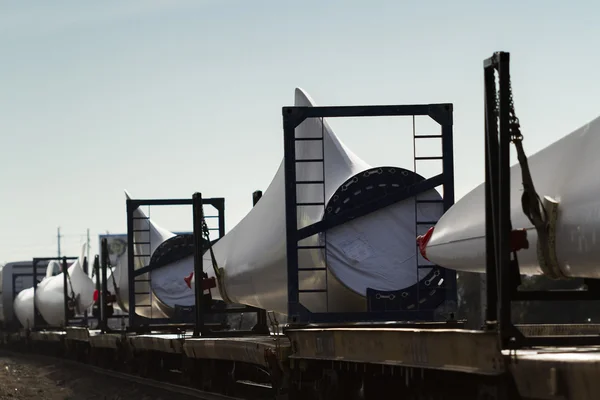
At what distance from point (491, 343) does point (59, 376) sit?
98.8ft

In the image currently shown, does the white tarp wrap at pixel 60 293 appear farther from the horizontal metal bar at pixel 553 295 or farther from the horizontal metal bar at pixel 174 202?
the horizontal metal bar at pixel 553 295

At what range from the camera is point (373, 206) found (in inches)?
602

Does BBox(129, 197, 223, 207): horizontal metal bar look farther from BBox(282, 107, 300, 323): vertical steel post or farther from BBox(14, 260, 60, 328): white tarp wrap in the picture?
BBox(14, 260, 60, 328): white tarp wrap

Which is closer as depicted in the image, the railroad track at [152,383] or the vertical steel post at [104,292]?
the railroad track at [152,383]

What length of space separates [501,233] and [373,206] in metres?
7.14

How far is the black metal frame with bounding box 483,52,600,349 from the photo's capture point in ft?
26.6

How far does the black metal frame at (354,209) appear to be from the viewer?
15.1 metres

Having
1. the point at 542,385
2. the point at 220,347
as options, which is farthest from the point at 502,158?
the point at 220,347

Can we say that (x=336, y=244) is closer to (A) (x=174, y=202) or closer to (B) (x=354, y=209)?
(B) (x=354, y=209)

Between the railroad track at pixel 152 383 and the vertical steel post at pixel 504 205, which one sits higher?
the vertical steel post at pixel 504 205

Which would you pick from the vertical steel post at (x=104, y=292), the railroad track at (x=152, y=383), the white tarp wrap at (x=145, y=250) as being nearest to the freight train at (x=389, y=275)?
the railroad track at (x=152, y=383)

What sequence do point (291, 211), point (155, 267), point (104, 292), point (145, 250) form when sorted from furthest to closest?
1. point (104, 292)
2. point (145, 250)
3. point (155, 267)
4. point (291, 211)

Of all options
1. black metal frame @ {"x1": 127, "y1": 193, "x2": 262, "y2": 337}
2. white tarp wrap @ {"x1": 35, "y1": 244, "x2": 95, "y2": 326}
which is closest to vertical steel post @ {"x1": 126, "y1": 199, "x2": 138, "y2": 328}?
black metal frame @ {"x1": 127, "y1": 193, "x2": 262, "y2": 337}

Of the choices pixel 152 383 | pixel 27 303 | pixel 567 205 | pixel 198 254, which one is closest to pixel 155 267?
pixel 152 383
